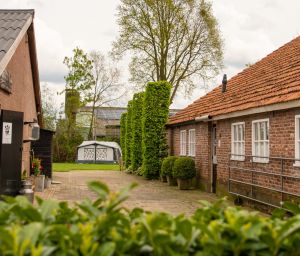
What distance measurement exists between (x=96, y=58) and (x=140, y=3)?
43.4ft

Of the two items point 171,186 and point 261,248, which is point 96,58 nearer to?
point 171,186

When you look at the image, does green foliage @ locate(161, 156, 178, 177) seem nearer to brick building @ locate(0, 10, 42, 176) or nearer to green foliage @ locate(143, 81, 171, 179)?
green foliage @ locate(143, 81, 171, 179)

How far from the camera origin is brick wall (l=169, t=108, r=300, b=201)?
10.7 m

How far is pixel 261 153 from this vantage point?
496 inches

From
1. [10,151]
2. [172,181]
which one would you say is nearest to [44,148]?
[172,181]

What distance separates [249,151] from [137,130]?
14376 mm

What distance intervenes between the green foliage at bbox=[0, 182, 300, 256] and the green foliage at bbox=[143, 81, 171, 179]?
66.4 feet

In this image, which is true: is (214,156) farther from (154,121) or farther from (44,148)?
(44,148)

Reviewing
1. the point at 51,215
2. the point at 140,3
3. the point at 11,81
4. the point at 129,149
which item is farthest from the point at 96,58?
the point at 51,215

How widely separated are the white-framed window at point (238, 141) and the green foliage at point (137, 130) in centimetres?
1247

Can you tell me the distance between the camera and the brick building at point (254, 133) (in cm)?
1066

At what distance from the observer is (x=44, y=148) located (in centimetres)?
1988

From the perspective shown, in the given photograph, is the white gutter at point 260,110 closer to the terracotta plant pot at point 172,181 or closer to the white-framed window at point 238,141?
the white-framed window at point 238,141

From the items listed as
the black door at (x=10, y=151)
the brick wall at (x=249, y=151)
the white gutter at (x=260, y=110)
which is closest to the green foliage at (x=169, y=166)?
the brick wall at (x=249, y=151)
